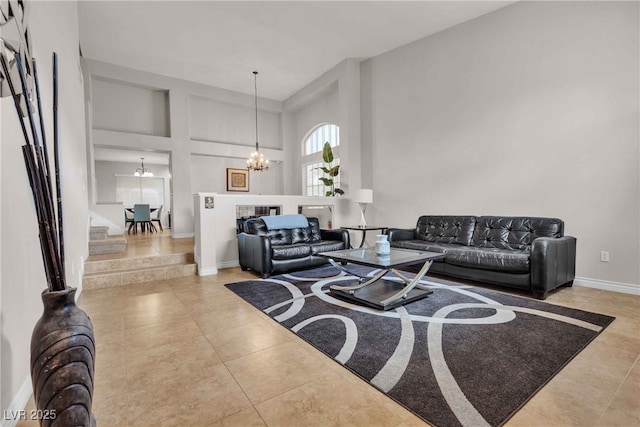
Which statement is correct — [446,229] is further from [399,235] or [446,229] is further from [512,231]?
[512,231]

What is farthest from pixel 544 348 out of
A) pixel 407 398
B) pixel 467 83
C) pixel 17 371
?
pixel 467 83

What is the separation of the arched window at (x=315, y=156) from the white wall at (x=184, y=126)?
0.82 metres

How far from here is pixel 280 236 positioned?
4.71 m

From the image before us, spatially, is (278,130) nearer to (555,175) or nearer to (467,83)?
(467,83)

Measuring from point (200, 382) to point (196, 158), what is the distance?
6850 millimetres

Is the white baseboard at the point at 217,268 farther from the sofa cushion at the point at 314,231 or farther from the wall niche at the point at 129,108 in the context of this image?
the wall niche at the point at 129,108

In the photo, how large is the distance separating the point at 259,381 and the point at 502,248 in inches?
133

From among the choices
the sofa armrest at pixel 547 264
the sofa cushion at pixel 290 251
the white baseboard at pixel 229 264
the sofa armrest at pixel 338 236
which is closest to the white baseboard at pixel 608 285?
the sofa armrest at pixel 547 264

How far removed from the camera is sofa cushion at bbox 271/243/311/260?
13.7 feet

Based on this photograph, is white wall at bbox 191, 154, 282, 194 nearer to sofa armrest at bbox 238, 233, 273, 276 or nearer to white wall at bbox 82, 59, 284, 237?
white wall at bbox 82, 59, 284, 237

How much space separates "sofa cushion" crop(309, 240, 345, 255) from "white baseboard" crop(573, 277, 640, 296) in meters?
2.98

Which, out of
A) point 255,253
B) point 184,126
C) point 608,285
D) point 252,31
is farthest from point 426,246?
point 184,126

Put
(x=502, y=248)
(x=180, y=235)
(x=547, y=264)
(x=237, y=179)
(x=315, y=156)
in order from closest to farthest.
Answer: (x=547, y=264) < (x=502, y=248) < (x=180, y=235) < (x=315, y=156) < (x=237, y=179)

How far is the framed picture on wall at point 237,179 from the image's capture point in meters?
8.16
